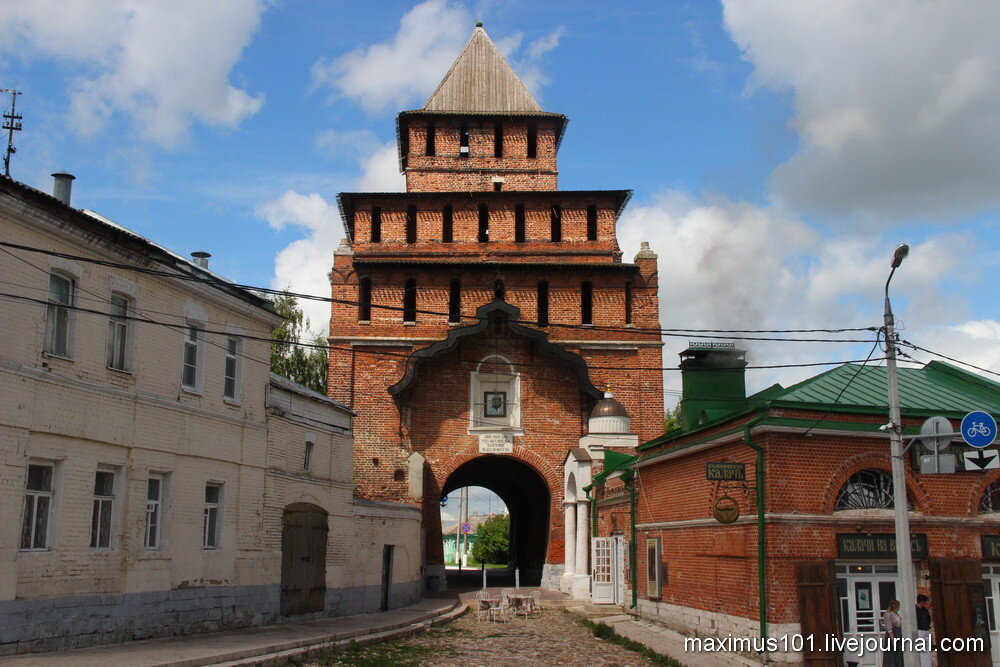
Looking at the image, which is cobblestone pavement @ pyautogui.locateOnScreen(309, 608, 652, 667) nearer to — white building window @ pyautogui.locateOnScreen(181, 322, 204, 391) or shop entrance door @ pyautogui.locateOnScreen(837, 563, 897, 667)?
shop entrance door @ pyautogui.locateOnScreen(837, 563, 897, 667)

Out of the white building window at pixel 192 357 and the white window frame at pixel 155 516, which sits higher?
the white building window at pixel 192 357

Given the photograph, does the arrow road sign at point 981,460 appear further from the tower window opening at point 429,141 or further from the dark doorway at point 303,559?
the tower window opening at point 429,141

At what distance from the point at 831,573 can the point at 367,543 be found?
11.7 m

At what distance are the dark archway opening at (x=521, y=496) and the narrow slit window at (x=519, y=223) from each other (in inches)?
301

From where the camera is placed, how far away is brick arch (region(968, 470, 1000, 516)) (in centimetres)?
1634

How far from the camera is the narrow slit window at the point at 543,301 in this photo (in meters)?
31.5

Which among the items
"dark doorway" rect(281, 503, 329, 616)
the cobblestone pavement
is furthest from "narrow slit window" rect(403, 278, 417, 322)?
the cobblestone pavement

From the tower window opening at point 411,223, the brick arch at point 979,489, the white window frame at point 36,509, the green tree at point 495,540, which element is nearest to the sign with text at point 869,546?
the brick arch at point 979,489

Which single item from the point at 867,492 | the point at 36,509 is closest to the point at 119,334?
the point at 36,509

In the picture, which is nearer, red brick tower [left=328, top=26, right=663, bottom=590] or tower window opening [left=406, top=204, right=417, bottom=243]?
red brick tower [left=328, top=26, right=663, bottom=590]

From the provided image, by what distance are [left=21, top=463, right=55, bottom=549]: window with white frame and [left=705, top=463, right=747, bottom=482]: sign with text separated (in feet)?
32.8

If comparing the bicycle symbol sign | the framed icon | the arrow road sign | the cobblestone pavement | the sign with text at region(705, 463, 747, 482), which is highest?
the framed icon

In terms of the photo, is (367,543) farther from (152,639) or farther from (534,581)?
(534,581)

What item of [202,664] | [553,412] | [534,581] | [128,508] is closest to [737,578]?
[202,664]
